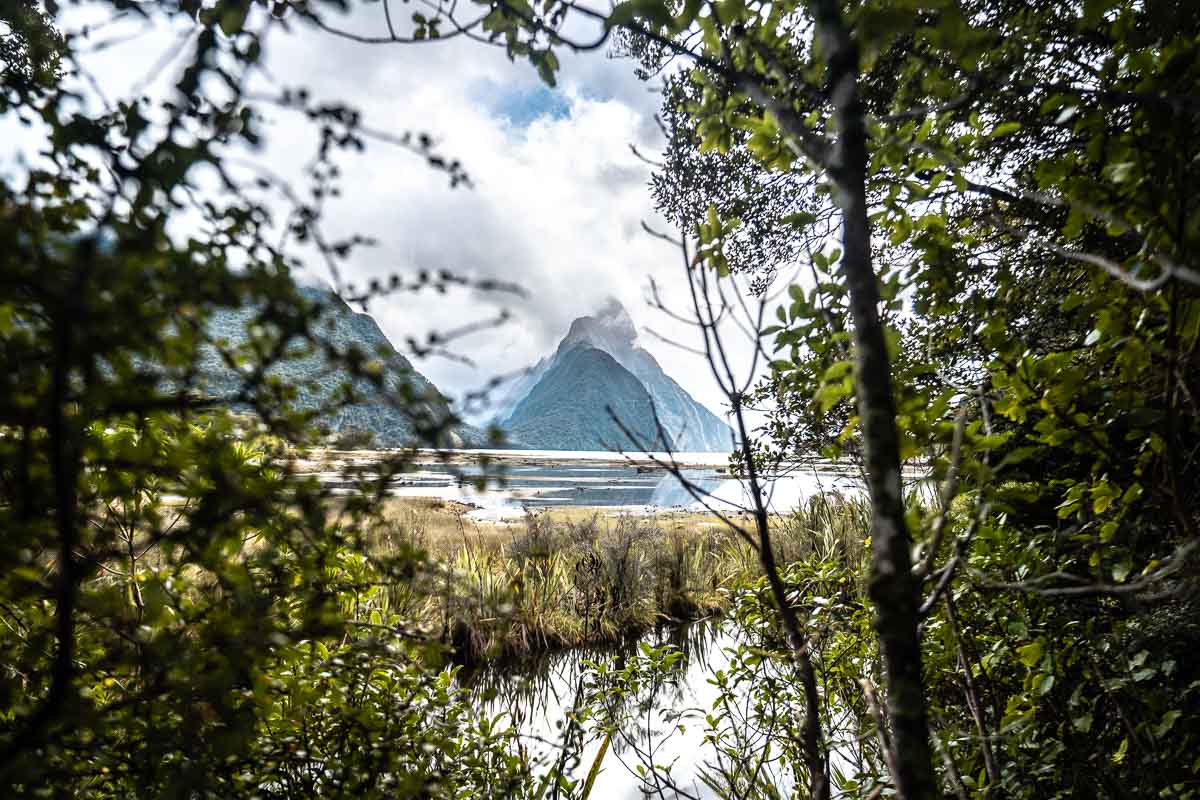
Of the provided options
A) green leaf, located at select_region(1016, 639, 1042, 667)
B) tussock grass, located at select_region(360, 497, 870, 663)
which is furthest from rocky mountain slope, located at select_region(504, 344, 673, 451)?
green leaf, located at select_region(1016, 639, 1042, 667)

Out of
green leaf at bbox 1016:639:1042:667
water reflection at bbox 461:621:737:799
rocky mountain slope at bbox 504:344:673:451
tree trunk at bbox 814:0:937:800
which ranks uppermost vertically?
rocky mountain slope at bbox 504:344:673:451

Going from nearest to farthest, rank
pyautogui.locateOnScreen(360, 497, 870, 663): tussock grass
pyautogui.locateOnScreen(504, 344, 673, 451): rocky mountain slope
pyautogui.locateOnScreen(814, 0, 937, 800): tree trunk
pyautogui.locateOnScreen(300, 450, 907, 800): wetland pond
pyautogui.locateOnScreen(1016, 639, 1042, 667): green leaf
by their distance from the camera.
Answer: pyautogui.locateOnScreen(814, 0, 937, 800): tree trunk
pyautogui.locateOnScreen(1016, 639, 1042, 667): green leaf
pyautogui.locateOnScreen(300, 450, 907, 800): wetland pond
pyautogui.locateOnScreen(360, 497, 870, 663): tussock grass
pyautogui.locateOnScreen(504, 344, 673, 451): rocky mountain slope

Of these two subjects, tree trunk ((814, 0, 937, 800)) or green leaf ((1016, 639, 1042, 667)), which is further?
green leaf ((1016, 639, 1042, 667))

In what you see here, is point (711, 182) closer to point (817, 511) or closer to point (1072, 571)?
point (1072, 571)

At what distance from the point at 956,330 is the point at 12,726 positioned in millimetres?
2152

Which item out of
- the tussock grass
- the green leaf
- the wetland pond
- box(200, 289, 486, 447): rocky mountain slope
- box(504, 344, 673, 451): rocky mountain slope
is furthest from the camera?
box(504, 344, 673, 451): rocky mountain slope

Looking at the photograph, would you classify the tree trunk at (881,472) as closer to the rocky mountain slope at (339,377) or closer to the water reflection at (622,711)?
the rocky mountain slope at (339,377)

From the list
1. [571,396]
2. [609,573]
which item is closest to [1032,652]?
[609,573]

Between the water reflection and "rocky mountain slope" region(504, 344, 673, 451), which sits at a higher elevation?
"rocky mountain slope" region(504, 344, 673, 451)

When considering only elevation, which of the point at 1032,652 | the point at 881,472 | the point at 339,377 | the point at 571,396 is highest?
the point at 571,396

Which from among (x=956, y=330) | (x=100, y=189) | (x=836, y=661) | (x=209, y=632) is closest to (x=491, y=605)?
(x=209, y=632)

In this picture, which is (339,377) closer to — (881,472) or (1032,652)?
(881,472)

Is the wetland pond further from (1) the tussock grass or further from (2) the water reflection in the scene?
(1) the tussock grass

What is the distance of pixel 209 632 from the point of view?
87 cm
